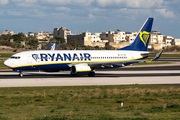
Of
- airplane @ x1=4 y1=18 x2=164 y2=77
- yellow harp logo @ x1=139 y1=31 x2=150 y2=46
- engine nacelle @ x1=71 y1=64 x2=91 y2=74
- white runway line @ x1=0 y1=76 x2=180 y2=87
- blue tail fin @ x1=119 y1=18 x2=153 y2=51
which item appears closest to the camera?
white runway line @ x1=0 y1=76 x2=180 y2=87

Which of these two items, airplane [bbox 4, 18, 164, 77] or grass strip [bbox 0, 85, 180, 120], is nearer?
grass strip [bbox 0, 85, 180, 120]

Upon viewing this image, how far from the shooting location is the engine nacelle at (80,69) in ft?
153

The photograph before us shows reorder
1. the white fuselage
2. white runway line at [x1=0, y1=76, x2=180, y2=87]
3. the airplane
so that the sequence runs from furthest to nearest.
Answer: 1. the airplane
2. the white fuselage
3. white runway line at [x1=0, y1=76, x2=180, y2=87]

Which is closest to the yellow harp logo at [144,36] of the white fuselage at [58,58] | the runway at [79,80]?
the white fuselage at [58,58]

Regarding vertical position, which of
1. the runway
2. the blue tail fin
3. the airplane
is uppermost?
the blue tail fin

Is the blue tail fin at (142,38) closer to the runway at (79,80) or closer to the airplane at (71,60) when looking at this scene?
the airplane at (71,60)

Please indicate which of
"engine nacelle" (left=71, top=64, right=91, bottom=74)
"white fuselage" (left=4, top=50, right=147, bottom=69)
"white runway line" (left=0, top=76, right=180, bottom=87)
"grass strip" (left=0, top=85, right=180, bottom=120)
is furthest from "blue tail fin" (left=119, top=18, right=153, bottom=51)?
"grass strip" (left=0, top=85, right=180, bottom=120)

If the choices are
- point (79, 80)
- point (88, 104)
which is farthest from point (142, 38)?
point (88, 104)

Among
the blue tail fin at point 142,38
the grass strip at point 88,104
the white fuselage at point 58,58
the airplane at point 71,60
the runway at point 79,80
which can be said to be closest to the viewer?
the grass strip at point 88,104

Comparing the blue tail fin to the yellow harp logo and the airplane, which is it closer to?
the yellow harp logo

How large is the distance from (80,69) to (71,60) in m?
2.61

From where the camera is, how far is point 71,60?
48.4m

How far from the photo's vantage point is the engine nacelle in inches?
1836

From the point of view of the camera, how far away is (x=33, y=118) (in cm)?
1794
